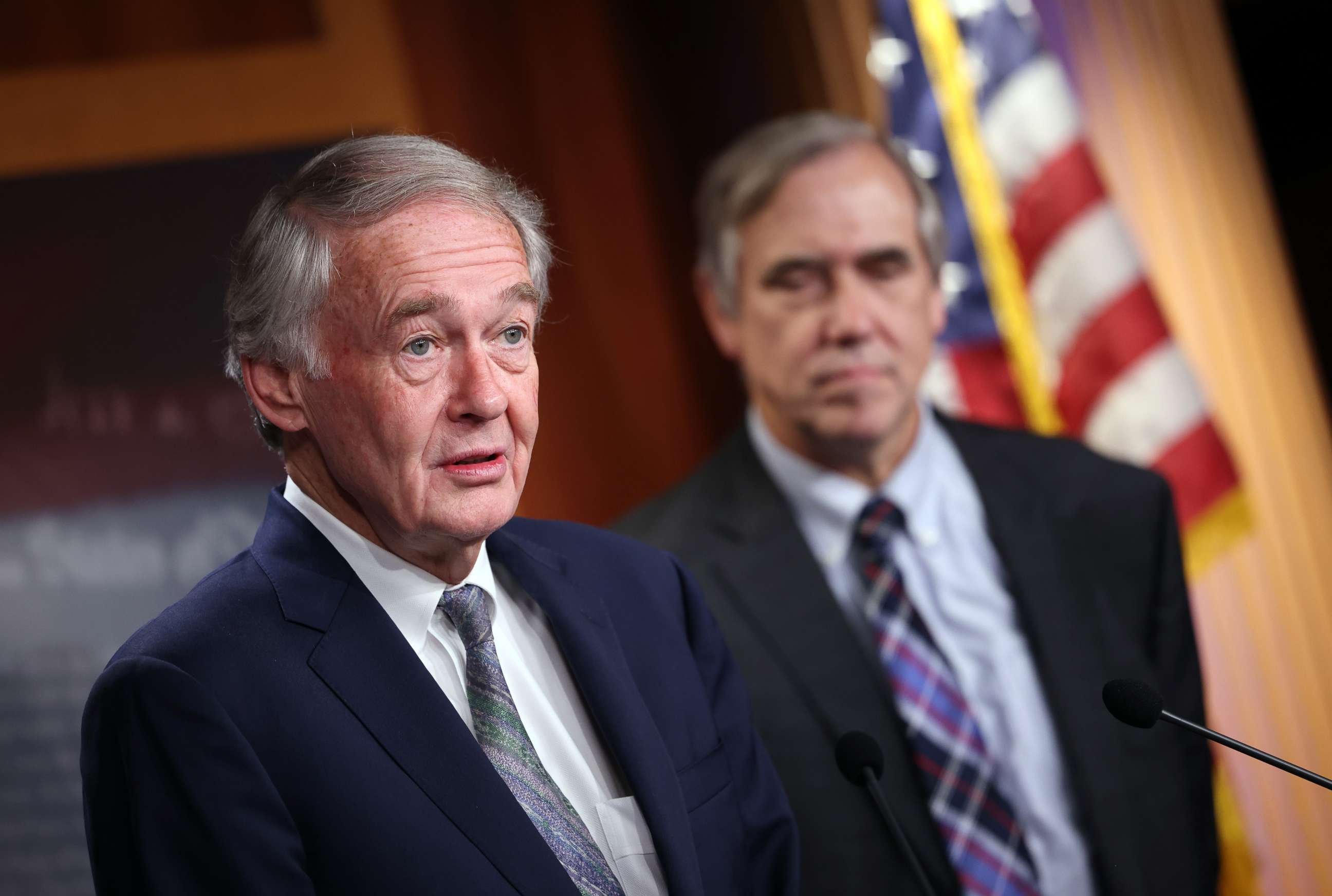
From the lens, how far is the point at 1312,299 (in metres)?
3.27

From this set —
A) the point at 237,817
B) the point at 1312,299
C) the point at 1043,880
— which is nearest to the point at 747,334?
the point at 1043,880

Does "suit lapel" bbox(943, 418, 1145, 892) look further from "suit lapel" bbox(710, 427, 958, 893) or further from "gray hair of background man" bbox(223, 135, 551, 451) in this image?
"gray hair of background man" bbox(223, 135, 551, 451)

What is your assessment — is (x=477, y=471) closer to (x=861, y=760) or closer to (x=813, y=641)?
(x=861, y=760)

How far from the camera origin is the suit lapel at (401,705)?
1080 millimetres

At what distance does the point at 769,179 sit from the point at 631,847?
4.00 ft

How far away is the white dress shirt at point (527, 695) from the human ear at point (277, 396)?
0.07 meters

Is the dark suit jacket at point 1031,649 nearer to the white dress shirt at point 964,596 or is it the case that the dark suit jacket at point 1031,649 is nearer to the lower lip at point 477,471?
the white dress shirt at point 964,596

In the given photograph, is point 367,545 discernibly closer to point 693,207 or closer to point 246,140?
point 246,140

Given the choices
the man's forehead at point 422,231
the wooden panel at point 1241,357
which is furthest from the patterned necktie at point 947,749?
the wooden panel at point 1241,357

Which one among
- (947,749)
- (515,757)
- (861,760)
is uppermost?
(515,757)

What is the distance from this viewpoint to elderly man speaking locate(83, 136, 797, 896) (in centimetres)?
102

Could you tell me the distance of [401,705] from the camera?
111cm

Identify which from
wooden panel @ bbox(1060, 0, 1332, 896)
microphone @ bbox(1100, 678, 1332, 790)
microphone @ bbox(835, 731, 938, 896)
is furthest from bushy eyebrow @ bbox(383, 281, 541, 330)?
wooden panel @ bbox(1060, 0, 1332, 896)

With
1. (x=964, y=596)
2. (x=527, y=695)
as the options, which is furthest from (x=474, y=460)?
(x=964, y=596)
